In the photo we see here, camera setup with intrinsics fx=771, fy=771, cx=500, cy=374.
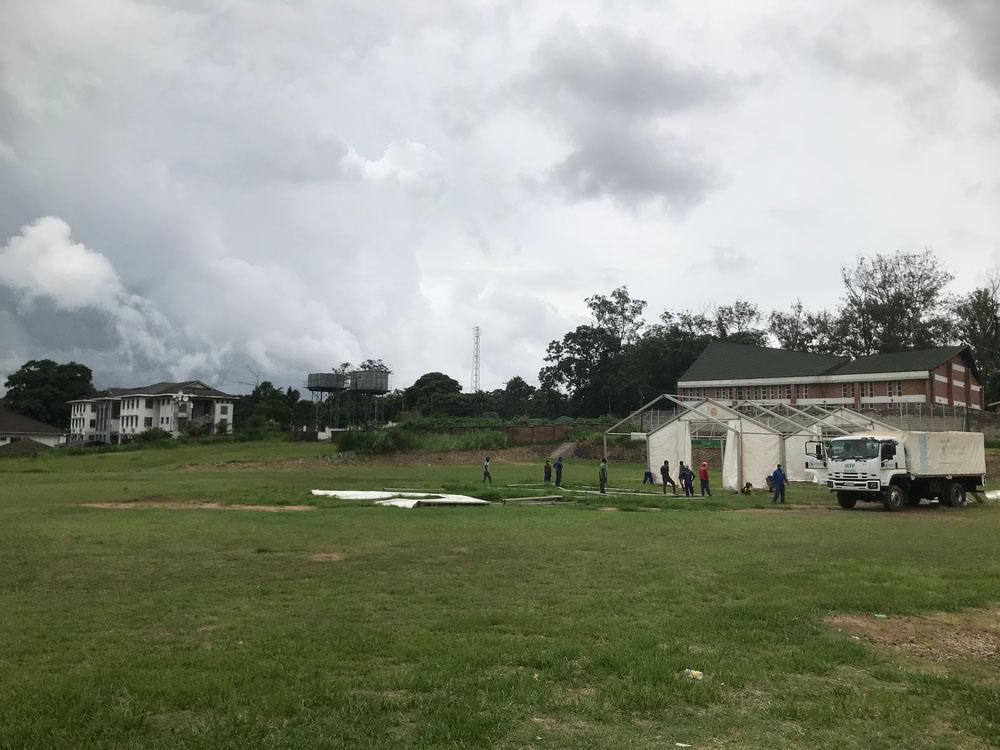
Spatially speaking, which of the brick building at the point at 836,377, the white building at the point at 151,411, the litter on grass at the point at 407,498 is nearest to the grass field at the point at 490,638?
the litter on grass at the point at 407,498

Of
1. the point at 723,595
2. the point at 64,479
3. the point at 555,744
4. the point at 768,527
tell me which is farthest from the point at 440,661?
the point at 64,479

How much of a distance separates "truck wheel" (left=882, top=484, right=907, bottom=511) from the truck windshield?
4.81 ft

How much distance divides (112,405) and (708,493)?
10656cm

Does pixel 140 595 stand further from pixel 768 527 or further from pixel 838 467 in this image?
pixel 838 467

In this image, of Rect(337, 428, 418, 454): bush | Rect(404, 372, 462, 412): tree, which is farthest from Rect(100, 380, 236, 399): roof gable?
Rect(337, 428, 418, 454): bush

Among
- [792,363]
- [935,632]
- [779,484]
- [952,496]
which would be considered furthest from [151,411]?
[935,632]

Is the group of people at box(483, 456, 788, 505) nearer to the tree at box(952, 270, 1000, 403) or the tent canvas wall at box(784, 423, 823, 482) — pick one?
the tent canvas wall at box(784, 423, 823, 482)

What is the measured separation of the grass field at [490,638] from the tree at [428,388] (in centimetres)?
10097

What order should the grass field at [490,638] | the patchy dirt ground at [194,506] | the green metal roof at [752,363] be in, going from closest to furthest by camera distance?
the grass field at [490,638]
the patchy dirt ground at [194,506]
the green metal roof at [752,363]

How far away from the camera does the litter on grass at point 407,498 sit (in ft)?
86.9

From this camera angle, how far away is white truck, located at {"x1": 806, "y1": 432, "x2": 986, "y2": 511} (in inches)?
1147

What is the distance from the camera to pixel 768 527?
69.5 feet

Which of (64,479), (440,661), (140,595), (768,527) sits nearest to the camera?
(440,661)

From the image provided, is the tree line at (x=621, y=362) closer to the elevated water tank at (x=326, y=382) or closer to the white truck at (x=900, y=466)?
the elevated water tank at (x=326, y=382)
